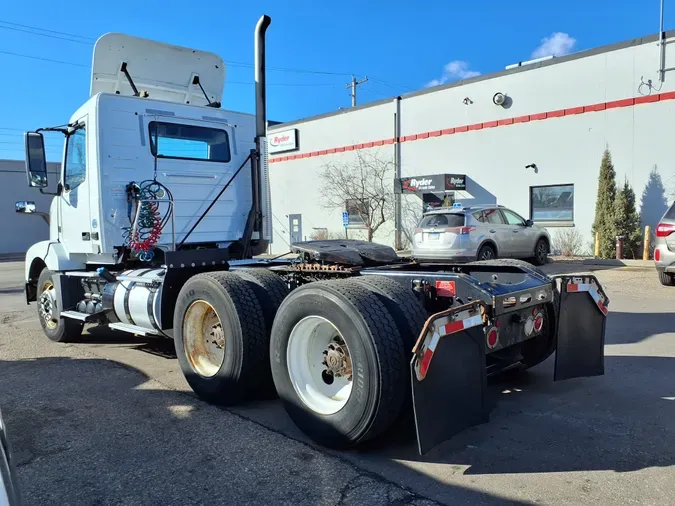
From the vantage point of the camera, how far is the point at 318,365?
159 inches

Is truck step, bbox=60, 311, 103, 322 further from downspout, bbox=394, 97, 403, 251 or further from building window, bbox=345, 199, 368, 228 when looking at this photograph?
building window, bbox=345, 199, 368, 228

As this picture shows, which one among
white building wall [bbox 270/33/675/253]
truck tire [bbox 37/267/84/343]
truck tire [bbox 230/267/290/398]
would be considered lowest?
truck tire [bbox 37/267/84/343]

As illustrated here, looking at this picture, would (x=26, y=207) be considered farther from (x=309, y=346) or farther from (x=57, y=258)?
(x=309, y=346)

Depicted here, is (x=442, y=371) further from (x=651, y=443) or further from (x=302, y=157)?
(x=302, y=157)

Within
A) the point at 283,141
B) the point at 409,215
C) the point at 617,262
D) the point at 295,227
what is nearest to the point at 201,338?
the point at 617,262

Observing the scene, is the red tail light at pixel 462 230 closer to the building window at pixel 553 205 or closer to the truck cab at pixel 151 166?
the building window at pixel 553 205

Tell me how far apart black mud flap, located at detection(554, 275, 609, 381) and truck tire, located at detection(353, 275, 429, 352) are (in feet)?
5.10

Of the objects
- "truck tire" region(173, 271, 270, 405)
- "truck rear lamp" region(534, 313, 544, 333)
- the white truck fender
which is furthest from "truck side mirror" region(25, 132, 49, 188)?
"truck rear lamp" region(534, 313, 544, 333)

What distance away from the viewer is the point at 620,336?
703 centimetres

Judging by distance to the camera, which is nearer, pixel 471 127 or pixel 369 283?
pixel 369 283

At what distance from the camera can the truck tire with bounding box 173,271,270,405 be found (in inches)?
175

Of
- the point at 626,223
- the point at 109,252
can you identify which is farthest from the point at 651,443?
the point at 626,223

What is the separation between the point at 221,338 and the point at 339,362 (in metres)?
1.43

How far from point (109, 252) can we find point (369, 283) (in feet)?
12.6
